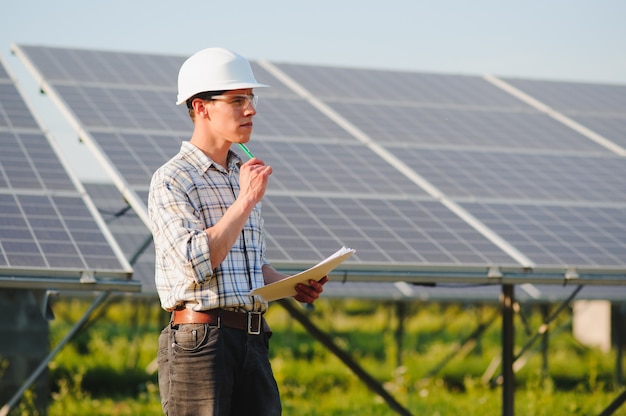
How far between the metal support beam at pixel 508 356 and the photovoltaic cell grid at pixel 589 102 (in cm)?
318

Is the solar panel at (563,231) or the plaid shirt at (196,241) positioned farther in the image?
the solar panel at (563,231)

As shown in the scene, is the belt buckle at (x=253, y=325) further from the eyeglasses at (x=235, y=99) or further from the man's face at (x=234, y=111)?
the eyeglasses at (x=235, y=99)

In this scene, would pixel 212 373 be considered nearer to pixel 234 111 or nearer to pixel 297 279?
pixel 297 279

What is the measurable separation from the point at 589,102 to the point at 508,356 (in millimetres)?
4789

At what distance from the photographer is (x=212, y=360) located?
3920mm

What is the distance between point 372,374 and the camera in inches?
618

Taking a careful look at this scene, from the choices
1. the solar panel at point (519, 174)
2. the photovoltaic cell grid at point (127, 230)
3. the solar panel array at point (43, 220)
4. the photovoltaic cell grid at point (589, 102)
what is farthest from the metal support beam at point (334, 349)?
the photovoltaic cell grid at point (589, 102)

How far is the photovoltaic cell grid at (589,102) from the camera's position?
35.1ft

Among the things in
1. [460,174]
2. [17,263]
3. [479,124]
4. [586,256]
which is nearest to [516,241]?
[586,256]

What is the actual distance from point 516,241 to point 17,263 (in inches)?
134

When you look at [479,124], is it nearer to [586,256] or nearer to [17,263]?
[586,256]

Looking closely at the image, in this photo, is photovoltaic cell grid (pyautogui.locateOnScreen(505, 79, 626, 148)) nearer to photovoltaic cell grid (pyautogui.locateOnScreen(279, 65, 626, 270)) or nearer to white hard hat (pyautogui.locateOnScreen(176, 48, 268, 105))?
photovoltaic cell grid (pyautogui.locateOnScreen(279, 65, 626, 270))

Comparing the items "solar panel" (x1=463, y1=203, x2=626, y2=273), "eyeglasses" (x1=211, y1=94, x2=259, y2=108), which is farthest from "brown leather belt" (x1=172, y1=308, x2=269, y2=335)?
"solar panel" (x1=463, y1=203, x2=626, y2=273)

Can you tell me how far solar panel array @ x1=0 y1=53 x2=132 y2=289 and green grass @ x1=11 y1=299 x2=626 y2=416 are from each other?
209 cm
